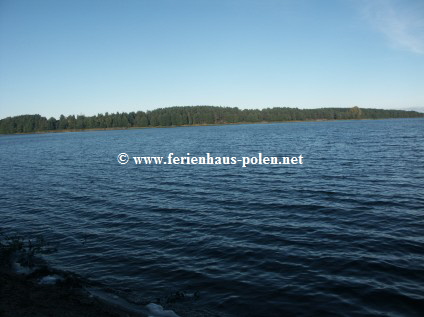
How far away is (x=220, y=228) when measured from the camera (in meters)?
17.3

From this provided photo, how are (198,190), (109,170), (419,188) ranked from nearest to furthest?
(419,188) < (198,190) < (109,170)

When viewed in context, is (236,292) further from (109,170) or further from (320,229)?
(109,170)

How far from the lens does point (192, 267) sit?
13.1 metres

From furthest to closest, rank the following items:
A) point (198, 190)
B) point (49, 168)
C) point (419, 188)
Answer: point (49, 168), point (198, 190), point (419, 188)

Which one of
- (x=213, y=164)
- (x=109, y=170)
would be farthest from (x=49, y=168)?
(x=213, y=164)

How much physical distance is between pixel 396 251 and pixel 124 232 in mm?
13730

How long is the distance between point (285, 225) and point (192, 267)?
21.7 ft

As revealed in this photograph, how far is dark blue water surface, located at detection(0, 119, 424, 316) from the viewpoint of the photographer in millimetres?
10961

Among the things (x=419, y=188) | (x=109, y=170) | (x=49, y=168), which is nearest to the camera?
(x=419, y=188)

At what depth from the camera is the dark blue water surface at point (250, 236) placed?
36.0 ft

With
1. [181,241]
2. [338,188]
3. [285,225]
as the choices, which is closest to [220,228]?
[181,241]

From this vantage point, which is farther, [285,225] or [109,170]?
[109,170]

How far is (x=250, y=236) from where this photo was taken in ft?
52.4

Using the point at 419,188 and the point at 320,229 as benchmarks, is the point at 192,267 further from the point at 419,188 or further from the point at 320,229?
the point at 419,188
